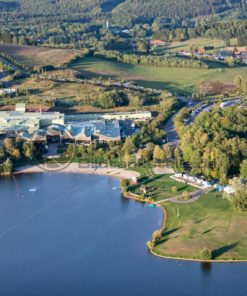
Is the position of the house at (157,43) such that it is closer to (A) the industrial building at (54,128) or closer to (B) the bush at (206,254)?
(A) the industrial building at (54,128)

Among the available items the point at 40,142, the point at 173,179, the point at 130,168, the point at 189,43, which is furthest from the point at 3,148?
the point at 189,43

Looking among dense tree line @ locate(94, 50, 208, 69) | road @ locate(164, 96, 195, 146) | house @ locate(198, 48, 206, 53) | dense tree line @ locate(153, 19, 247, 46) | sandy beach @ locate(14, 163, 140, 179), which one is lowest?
sandy beach @ locate(14, 163, 140, 179)

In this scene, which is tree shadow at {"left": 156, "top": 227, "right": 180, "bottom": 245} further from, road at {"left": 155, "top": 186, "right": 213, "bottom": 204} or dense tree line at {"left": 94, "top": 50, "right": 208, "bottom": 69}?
dense tree line at {"left": 94, "top": 50, "right": 208, "bottom": 69}

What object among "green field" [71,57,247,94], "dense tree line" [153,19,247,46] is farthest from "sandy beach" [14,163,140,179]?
"dense tree line" [153,19,247,46]

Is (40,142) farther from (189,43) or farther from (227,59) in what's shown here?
(189,43)

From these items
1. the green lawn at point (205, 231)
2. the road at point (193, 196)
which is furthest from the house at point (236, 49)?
the green lawn at point (205, 231)
